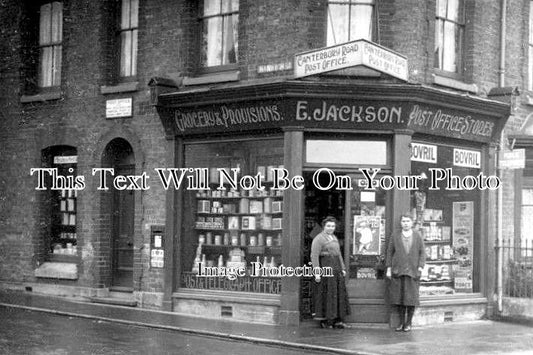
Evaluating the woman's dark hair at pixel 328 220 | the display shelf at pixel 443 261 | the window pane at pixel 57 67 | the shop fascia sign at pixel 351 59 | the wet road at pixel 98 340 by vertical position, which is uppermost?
the window pane at pixel 57 67

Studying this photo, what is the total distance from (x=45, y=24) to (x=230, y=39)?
5.10 metres

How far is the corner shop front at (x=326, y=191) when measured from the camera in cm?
1463

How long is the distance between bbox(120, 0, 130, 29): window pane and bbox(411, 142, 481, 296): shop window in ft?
21.2

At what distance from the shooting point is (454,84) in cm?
1547

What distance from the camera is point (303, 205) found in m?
14.8

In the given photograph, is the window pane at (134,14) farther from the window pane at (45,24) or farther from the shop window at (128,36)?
the window pane at (45,24)

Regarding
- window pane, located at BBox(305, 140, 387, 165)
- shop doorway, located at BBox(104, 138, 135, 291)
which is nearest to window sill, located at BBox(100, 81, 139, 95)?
shop doorway, located at BBox(104, 138, 135, 291)

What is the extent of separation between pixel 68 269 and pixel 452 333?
26.4 feet

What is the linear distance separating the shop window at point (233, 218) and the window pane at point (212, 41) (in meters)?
1.54

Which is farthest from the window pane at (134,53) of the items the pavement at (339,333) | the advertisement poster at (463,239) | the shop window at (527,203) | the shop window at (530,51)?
the shop window at (527,203)

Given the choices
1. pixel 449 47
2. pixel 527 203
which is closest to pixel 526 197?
pixel 527 203

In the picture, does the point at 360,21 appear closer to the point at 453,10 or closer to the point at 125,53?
the point at 453,10

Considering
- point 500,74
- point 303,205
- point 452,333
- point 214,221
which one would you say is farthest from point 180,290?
point 500,74

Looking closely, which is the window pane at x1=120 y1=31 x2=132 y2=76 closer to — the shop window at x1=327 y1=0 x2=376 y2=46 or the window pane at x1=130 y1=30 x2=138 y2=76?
the window pane at x1=130 y1=30 x2=138 y2=76
